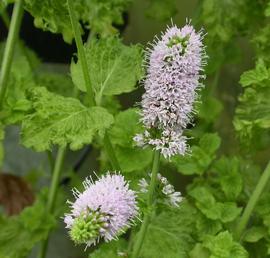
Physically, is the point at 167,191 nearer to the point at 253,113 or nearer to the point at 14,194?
the point at 253,113

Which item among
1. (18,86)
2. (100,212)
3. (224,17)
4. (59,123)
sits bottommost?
(100,212)

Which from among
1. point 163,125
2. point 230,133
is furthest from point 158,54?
point 230,133

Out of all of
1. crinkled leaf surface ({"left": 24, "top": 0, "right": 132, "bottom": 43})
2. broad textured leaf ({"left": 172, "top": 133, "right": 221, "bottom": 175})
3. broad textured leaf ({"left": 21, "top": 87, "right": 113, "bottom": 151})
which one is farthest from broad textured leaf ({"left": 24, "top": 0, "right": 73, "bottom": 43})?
broad textured leaf ({"left": 172, "top": 133, "right": 221, "bottom": 175})

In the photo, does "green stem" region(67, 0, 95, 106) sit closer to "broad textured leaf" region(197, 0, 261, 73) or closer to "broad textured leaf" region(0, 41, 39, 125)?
"broad textured leaf" region(0, 41, 39, 125)

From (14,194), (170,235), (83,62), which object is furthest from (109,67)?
(14,194)

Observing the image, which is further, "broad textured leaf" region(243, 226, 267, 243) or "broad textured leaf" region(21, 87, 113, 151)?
"broad textured leaf" region(243, 226, 267, 243)

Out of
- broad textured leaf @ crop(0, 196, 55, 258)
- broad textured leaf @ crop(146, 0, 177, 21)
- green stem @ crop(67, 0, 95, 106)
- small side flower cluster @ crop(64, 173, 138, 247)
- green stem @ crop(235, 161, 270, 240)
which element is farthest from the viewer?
broad textured leaf @ crop(146, 0, 177, 21)

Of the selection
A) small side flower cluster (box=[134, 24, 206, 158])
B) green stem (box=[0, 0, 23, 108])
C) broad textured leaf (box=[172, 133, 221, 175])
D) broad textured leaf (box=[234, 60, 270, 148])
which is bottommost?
small side flower cluster (box=[134, 24, 206, 158])
